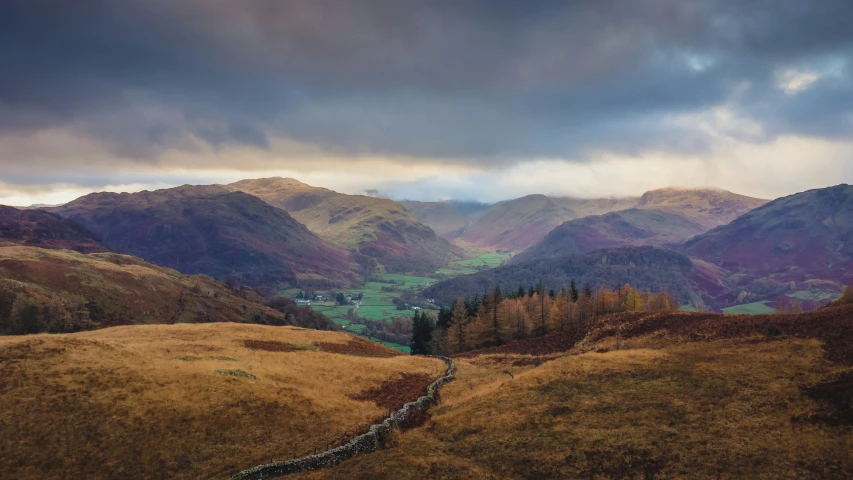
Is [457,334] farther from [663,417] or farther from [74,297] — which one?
[74,297]

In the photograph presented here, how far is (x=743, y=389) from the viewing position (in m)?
39.2

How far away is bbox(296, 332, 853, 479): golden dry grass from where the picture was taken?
29.5m

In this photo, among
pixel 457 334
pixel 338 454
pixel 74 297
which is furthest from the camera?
pixel 74 297

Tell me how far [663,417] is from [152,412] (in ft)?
143

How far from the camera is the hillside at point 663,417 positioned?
29.8m

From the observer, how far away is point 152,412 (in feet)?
125

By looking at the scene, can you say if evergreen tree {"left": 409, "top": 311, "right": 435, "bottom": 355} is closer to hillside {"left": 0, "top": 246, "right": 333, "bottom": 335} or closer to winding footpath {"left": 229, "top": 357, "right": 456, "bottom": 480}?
winding footpath {"left": 229, "top": 357, "right": 456, "bottom": 480}

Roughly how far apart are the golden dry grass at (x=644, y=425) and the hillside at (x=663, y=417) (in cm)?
10

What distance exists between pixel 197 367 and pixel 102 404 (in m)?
12.1

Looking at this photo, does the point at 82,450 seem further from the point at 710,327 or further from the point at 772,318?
the point at 772,318

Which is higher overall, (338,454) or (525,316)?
(338,454)

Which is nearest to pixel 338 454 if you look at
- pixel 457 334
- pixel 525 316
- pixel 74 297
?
pixel 525 316

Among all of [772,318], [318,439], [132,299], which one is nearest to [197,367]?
[318,439]

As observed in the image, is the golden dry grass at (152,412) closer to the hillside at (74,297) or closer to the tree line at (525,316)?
the tree line at (525,316)
